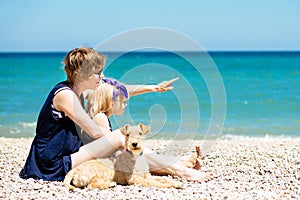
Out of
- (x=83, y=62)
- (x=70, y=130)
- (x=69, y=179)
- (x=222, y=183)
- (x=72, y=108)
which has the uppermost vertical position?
(x=83, y=62)

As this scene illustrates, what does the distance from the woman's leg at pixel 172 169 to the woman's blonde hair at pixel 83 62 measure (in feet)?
4.36

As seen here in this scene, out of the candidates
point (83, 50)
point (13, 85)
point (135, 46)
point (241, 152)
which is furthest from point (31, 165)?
point (13, 85)

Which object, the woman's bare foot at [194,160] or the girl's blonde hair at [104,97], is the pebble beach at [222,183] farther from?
the girl's blonde hair at [104,97]

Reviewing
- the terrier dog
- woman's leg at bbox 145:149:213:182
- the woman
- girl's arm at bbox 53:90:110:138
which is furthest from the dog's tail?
woman's leg at bbox 145:149:213:182

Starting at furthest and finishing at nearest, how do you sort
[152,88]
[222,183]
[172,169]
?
1. [152,88]
2. [172,169]
3. [222,183]

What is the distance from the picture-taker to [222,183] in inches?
235

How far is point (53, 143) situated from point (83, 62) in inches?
41.0

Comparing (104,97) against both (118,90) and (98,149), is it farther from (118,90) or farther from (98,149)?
(98,149)

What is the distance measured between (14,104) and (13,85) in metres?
11.9

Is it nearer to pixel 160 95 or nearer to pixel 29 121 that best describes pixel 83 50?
pixel 29 121

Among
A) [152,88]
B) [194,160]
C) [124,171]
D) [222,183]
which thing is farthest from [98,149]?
[222,183]

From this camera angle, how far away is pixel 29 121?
53.2 feet

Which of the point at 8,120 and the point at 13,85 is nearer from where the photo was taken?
the point at 8,120

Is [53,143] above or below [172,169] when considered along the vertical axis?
above
